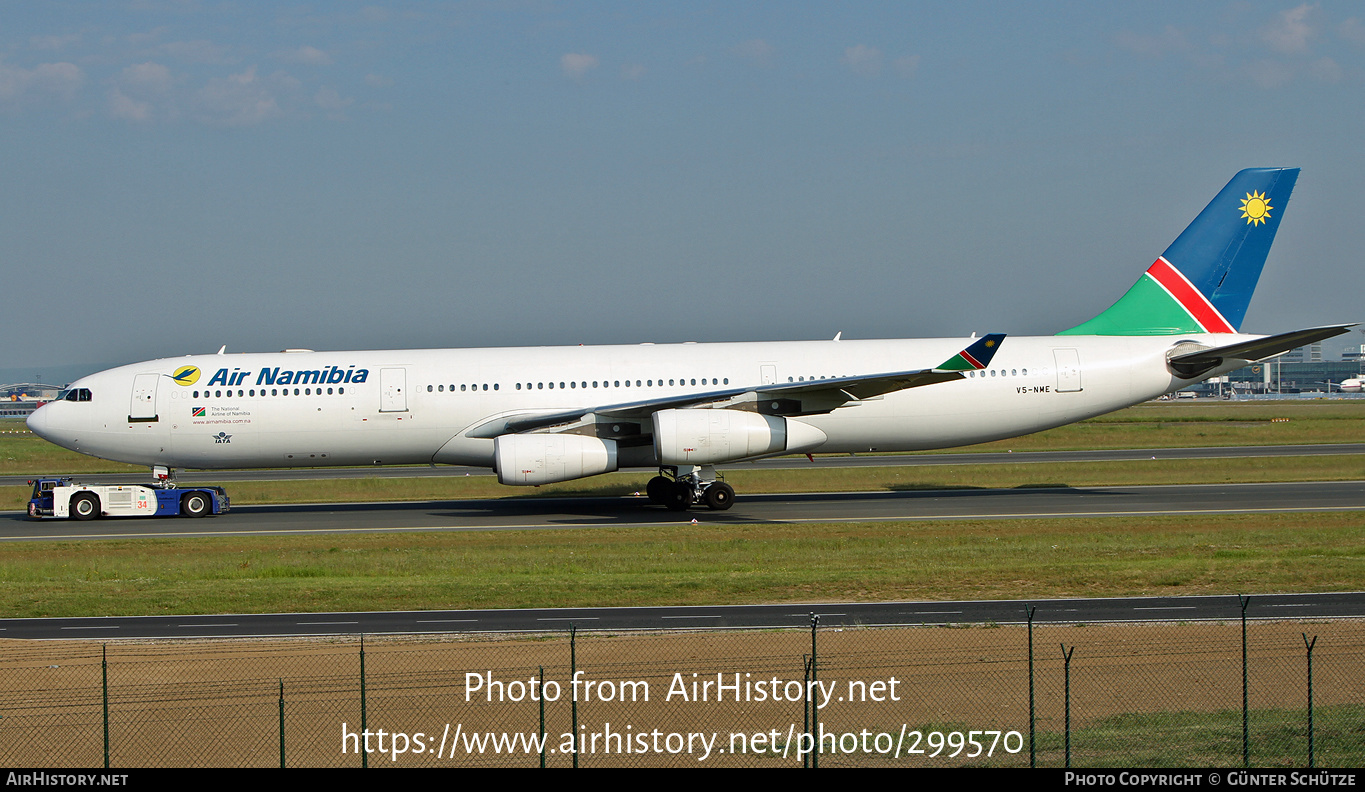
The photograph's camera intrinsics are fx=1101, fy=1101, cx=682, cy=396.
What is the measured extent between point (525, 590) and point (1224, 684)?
1217 cm

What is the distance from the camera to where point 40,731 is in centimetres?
1242

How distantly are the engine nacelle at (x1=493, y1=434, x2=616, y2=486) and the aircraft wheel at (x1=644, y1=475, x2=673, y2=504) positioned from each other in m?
3.85

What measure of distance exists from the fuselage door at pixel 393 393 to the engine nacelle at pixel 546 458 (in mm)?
3885

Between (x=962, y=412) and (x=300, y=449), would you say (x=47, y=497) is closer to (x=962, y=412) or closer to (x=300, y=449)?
(x=300, y=449)

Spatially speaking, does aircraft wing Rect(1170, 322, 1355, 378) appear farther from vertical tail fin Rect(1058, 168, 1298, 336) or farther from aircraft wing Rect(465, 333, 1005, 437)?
aircraft wing Rect(465, 333, 1005, 437)

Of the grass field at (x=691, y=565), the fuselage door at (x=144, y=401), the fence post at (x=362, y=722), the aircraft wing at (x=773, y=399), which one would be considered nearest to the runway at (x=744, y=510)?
the grass field at (x=691, y=565)

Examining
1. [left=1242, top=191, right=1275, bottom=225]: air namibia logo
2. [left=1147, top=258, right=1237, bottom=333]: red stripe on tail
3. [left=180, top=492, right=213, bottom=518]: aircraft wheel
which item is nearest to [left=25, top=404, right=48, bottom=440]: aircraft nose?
[left=180, top=492, right=213, bottom=518]: aircraft wheel

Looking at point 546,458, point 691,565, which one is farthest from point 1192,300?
point 546,458

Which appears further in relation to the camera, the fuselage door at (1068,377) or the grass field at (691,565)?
the fuselage door at (1068,377)

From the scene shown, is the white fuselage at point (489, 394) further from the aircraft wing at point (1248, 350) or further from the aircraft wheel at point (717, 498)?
the aircraft wheel at point (717, 498)

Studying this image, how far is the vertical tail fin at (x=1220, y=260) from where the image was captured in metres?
34.6

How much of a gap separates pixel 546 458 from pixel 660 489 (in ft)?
18.1
